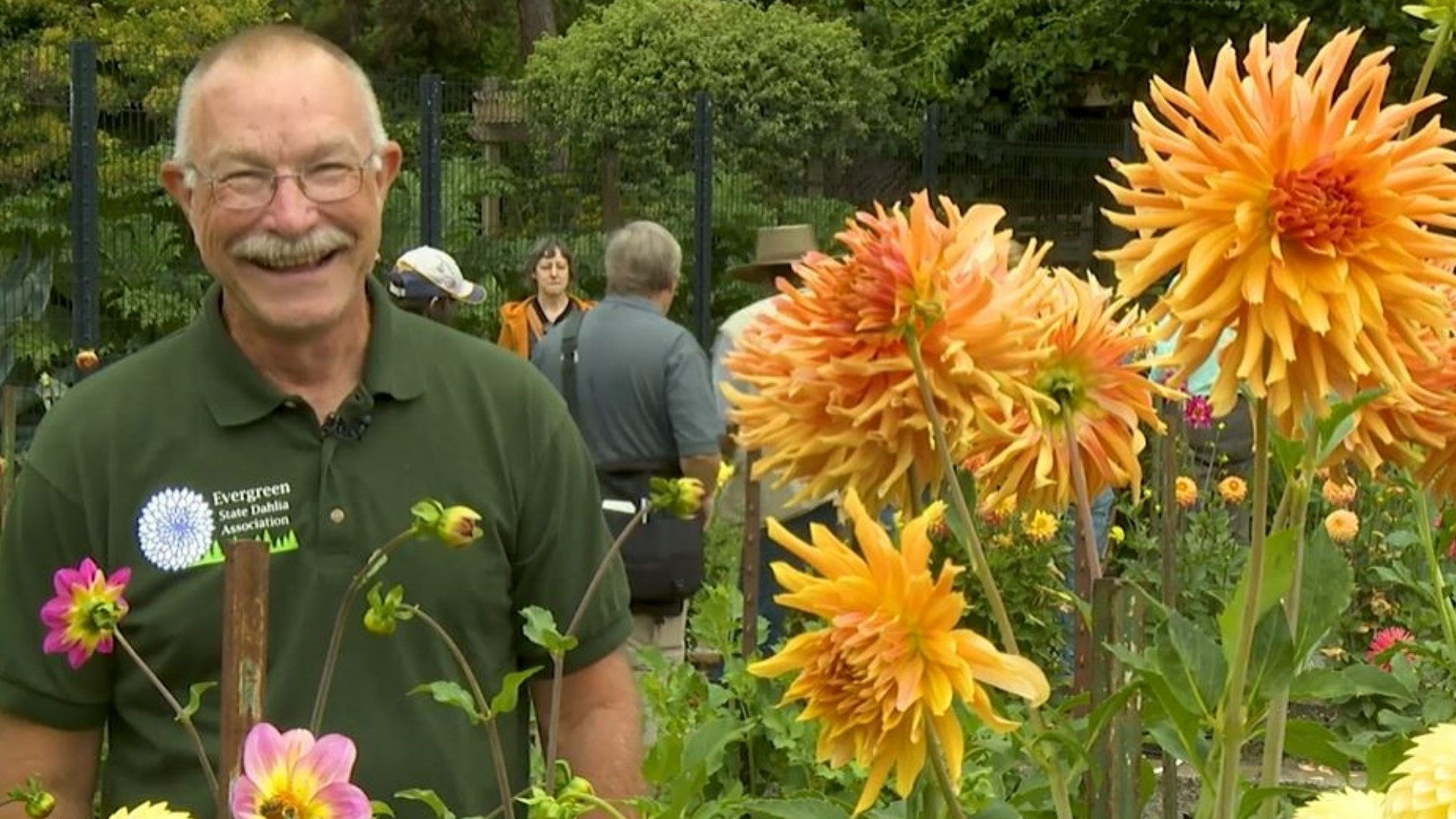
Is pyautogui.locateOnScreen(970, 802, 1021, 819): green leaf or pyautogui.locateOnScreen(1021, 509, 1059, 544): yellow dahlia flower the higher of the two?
pyautogui.locateOnScreen(970, 802, 1021, 819): green leaf

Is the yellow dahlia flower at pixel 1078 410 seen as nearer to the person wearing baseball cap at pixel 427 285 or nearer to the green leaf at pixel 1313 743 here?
the green leaf at pixel 1313 743

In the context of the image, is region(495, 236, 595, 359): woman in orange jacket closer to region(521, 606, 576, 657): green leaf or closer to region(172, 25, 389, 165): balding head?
region(172, 25, 389, 165): balding head

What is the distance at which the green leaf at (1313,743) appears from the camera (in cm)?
154

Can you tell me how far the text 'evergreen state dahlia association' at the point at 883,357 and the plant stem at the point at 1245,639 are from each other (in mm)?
163

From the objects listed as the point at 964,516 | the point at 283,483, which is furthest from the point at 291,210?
the point at 964,516

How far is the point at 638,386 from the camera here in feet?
19.9

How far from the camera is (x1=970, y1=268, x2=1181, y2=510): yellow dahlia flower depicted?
1468 mm

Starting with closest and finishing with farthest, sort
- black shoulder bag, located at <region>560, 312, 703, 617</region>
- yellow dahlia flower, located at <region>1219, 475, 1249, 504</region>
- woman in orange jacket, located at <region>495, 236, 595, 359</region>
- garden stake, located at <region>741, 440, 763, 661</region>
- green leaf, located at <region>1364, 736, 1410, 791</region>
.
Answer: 1. green leaf, located at <region>1364, 736, 1410, 791</region>
2. garden stake, located at <region>741, 440, 763, 661</region>
3. black shoulder bag, located at <region>560, 312, 703, 617</region>
4. yellow dahlia flower, located at <region>1219, 475, 1249, 504</region>
5. woman in orange jacket, located at <region>495, 236, 595, 359</region>

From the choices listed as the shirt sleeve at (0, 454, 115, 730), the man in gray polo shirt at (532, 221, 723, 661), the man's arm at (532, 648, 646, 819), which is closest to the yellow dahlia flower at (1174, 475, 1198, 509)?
the man in gray polo shirt at (532, 221, 723, 661)

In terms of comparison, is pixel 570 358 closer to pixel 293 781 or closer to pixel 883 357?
pixel 883 357

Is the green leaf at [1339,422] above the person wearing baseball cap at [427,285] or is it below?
above

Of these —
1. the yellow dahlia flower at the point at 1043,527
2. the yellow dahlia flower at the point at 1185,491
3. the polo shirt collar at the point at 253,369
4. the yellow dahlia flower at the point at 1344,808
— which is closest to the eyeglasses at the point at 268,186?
the polo shirt collar at the point at 253,369

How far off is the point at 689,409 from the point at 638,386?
6.0 inches

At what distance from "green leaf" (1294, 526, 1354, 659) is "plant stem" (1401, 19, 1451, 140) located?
0.97ft
